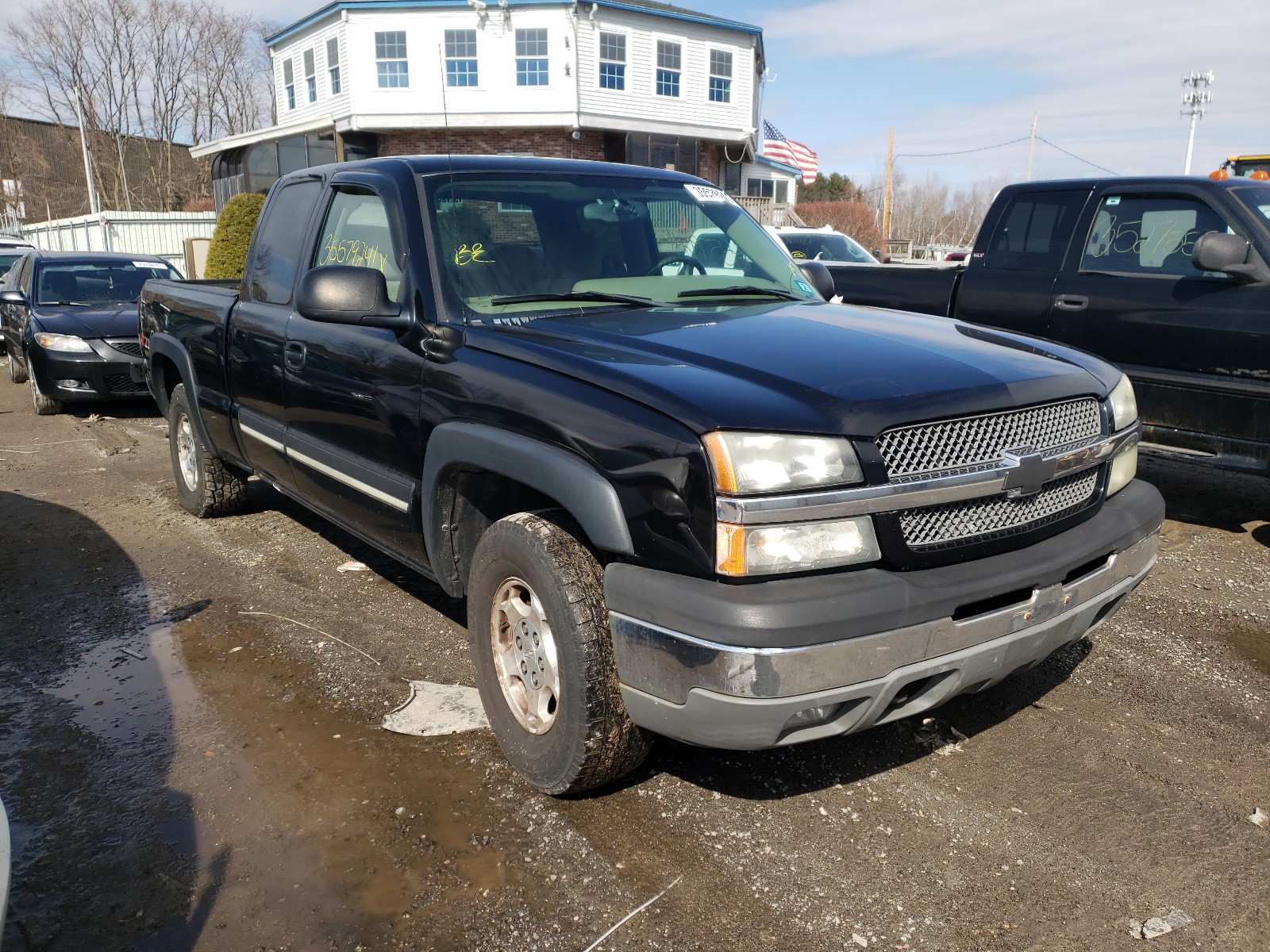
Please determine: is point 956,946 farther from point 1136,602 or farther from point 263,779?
point 1136,602

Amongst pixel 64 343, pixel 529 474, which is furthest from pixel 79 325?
pixel 529 474

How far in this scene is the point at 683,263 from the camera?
12.9 ft

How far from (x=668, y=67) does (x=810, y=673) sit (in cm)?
2823

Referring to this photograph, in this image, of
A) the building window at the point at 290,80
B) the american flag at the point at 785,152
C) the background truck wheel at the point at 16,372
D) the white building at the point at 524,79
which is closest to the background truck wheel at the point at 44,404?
the background truck wheel at the point at 16,372

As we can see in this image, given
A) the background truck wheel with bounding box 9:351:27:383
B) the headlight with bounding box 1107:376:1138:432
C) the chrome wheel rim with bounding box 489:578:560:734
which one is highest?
the headlight with bounding box 1107:376:1138:432

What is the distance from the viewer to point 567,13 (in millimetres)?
25719

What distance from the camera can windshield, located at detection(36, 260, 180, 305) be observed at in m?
10.6

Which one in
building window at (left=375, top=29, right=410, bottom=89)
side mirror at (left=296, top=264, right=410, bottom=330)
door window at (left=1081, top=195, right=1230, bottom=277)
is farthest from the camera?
building window at (left=375, top=29, right=410, bottom=89)

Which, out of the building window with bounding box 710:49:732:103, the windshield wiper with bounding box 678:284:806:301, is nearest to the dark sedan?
the windshield wiper with bounding box 678:284:806:301

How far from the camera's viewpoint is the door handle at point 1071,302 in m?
6.12

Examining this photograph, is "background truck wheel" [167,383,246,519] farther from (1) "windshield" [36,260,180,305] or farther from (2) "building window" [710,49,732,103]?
(2) "building window" [710,49,732,103]

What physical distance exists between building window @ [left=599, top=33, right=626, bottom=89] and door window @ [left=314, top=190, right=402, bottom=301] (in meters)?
24.3

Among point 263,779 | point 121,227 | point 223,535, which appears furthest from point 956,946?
point 121,227

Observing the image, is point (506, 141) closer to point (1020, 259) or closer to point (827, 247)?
point (827, 247)
